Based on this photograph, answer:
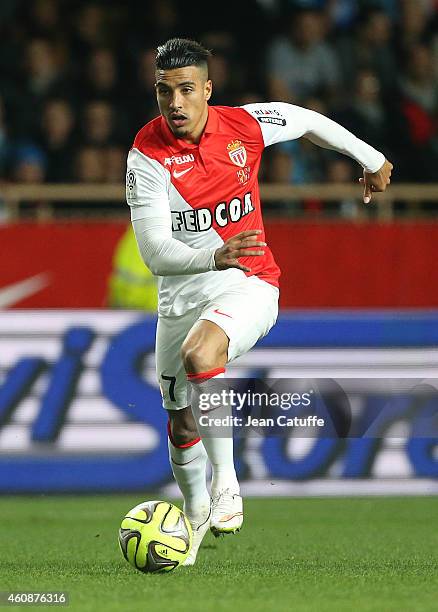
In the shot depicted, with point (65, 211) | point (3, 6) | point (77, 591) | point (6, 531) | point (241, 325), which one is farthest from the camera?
point (3, 6)

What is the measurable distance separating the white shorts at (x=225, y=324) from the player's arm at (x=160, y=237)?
336 mm

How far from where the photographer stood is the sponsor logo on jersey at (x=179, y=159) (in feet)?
21.3

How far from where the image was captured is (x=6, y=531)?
316 inches

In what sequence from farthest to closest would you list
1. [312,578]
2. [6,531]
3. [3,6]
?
[3,6] → [6,531] → [312,578]

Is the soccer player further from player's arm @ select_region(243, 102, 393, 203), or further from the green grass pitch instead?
the green grass pitch

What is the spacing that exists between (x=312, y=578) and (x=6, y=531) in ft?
8.76

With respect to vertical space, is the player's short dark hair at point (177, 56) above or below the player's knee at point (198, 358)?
above

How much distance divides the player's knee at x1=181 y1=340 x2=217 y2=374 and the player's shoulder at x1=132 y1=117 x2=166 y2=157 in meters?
0.98

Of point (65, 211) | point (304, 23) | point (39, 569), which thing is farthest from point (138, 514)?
point (304, 23)

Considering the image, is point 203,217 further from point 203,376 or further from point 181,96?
point 203,376

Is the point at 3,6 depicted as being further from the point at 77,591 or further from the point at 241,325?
the point at 77,591

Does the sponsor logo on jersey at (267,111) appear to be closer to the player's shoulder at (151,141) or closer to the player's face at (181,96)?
Answer: the player's face at (181,96)

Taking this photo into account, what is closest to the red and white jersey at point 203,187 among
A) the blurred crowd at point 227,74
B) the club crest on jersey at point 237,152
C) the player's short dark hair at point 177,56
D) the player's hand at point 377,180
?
the club crest on jersey at point 237,152

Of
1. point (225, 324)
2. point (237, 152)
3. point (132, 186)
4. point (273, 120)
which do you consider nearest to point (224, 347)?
point (225, 324)
